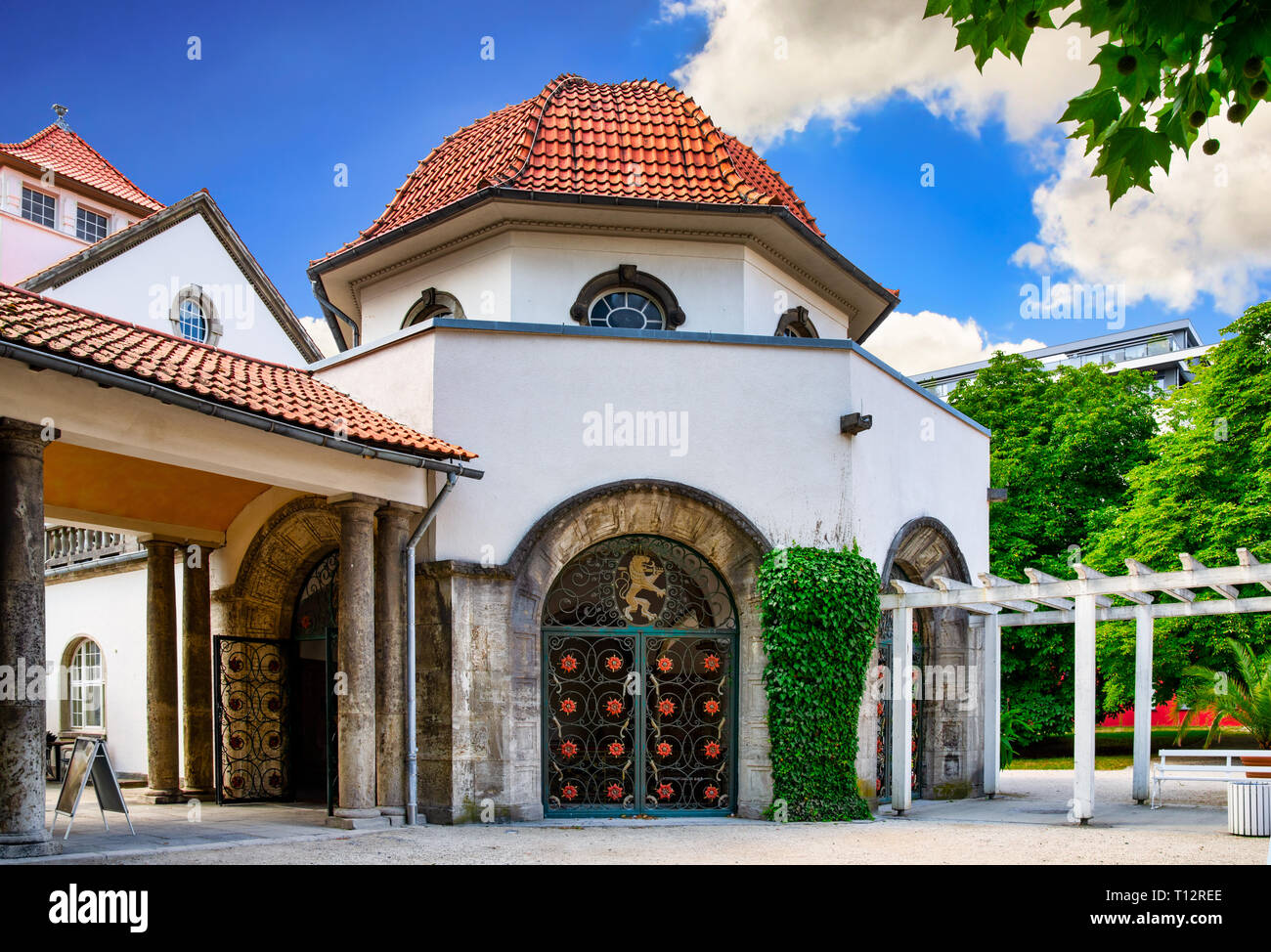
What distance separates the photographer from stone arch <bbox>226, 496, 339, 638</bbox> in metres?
13.5

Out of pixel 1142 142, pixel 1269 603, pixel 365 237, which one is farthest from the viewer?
pixel 365 237

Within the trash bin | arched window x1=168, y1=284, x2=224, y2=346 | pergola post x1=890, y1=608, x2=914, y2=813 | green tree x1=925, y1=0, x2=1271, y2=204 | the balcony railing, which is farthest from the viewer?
arched window x1=168, y1=284, x2=224, y2=346

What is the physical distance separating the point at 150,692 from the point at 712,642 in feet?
22.4

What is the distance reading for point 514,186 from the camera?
1395cm

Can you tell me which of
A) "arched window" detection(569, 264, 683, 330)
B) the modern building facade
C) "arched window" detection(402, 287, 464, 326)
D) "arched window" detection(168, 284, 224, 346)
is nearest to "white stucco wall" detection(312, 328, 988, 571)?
"arched window" detection(569, 264, 683, 330)

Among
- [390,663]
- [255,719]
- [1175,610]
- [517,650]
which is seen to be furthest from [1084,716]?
[255,719]

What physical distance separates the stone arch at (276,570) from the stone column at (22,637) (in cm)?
502

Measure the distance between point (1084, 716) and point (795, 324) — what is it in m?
6.54

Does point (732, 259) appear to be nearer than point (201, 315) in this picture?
Yes

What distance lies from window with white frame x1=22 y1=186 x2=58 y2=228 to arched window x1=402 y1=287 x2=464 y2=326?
49.0ft

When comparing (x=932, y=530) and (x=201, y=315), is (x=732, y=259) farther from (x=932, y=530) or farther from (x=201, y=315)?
(x=201, y=315)

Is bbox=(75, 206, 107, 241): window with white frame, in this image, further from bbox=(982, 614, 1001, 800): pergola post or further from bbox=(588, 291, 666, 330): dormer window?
bbox=(982, 614, 1001, 800): pergola post

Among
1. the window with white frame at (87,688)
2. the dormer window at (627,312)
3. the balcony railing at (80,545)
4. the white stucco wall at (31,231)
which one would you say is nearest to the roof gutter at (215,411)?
the dormer window at (627,312)

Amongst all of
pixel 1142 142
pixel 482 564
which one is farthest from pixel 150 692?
pixel 1142 142
